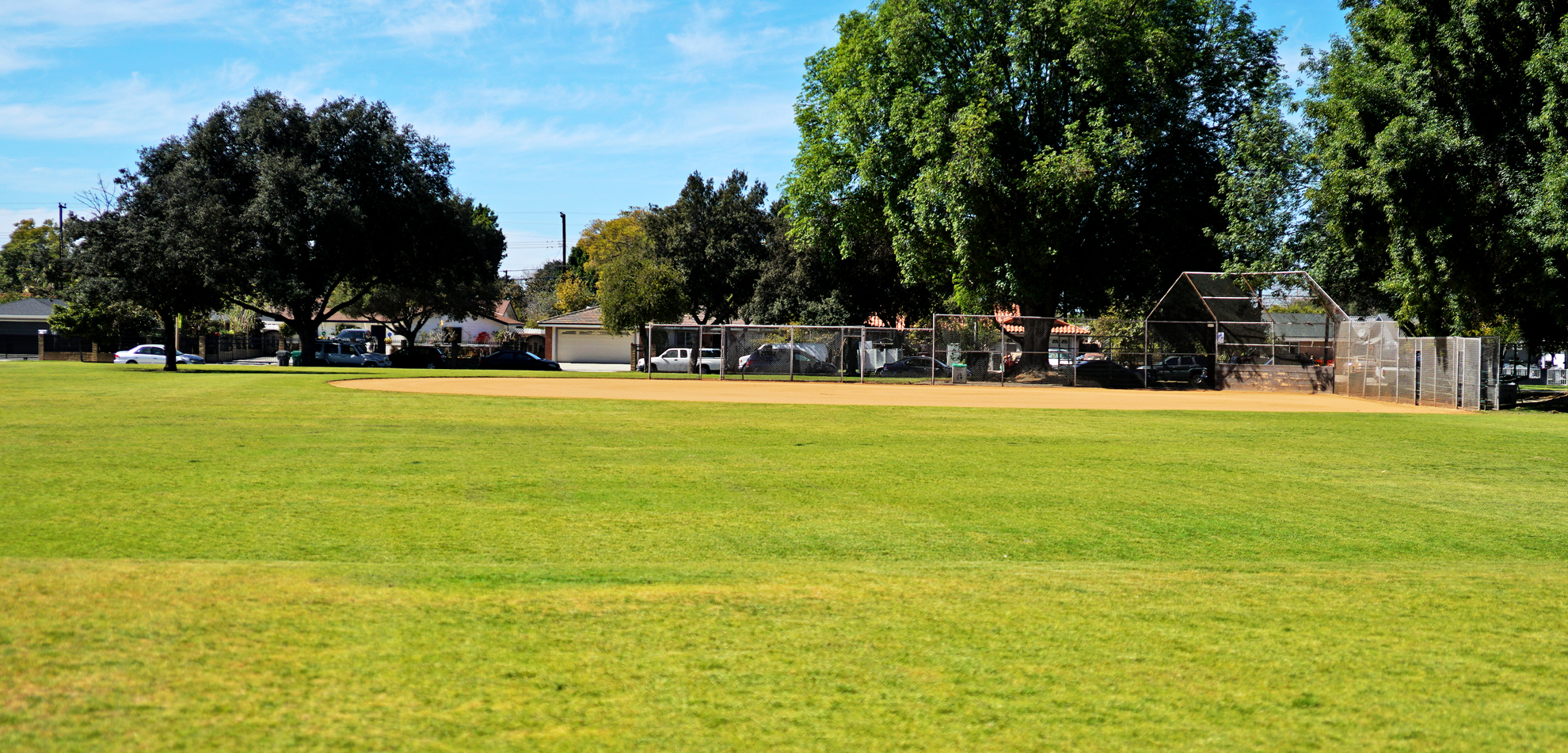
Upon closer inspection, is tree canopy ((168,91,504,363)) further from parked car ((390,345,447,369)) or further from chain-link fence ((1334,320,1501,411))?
chain-link fence ((1334,320,1501,411))

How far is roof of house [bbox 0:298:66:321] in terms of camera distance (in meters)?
72.7

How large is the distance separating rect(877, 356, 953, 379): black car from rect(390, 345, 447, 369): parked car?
92.0ft

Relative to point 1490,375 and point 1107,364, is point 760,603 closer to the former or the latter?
point 1490,375

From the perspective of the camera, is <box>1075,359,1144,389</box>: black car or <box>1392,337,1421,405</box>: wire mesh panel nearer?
<box>1392,337,1421,405</box>: wire mesh panel

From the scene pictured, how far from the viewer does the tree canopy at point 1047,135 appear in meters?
36.4

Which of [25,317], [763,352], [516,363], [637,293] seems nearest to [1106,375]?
[763,352]

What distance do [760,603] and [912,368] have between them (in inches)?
1352

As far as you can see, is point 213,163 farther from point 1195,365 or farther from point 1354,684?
point 1354,684

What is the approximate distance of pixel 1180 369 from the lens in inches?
1512

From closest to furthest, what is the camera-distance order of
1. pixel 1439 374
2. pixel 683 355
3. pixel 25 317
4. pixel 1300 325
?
pixel 1439 374 < pixel 1300 325 < pixel 683 355 < pixel 25 317

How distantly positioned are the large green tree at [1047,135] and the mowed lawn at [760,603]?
25.3 metres

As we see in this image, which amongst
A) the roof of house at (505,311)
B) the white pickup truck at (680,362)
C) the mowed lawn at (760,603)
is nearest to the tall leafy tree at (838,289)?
the white pickup truck at (680,362)

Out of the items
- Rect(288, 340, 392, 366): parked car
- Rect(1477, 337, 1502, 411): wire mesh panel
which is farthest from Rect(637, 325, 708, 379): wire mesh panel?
Rect(1477, 337, 1502, 411): wire mesh panel

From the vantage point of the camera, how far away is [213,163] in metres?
45.3
